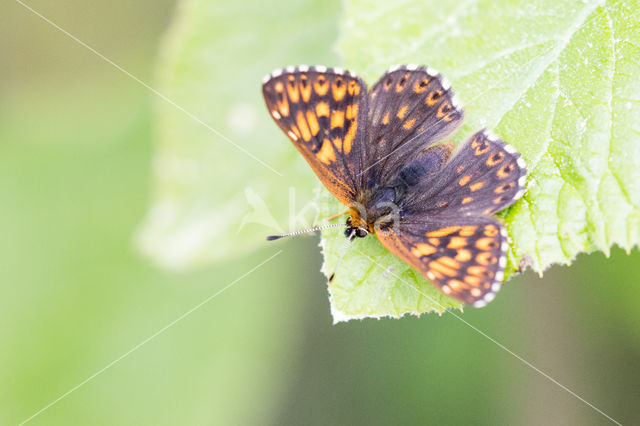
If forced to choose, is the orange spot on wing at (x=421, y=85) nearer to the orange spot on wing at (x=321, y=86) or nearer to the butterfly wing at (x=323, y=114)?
the butterfly wing at (x=323, y=114)

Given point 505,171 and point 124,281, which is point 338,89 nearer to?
point 505,171

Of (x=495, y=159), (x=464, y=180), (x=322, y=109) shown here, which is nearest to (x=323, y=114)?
(x=322, y=109)

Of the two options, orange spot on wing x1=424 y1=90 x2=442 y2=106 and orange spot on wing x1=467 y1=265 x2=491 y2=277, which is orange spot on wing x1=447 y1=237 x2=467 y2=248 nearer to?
orange spot on wing x1=467 y1=265 x2=491 y2=277

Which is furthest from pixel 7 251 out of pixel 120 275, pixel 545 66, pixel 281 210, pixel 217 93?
pixel 545 66

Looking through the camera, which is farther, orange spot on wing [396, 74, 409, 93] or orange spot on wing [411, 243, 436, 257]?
orange spot on wing [396, 74, 409, 93]

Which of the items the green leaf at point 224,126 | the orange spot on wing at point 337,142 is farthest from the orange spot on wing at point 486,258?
the green leaf at point 224,126

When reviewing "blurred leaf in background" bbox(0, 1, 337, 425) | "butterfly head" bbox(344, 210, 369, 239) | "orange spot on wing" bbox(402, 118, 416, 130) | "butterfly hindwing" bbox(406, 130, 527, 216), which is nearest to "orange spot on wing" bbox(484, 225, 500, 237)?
"butterfly hindwing" bbox(406, 130, 527, 216)

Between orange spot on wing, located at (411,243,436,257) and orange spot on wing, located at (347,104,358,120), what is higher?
orange spot on wing, located at (347,104,358,120)
